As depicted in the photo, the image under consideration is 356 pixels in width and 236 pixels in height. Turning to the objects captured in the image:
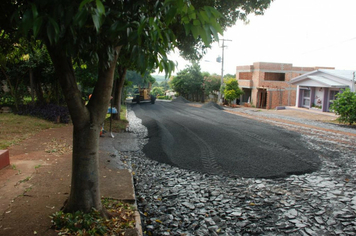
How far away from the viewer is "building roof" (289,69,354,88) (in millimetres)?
25562

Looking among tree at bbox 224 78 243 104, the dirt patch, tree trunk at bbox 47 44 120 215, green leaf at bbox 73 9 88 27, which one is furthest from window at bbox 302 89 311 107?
green leaf at bbox 73 9 88 27

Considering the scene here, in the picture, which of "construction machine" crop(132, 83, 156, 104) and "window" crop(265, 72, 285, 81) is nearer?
"construction machine" crop(132, 83, 156, 104)

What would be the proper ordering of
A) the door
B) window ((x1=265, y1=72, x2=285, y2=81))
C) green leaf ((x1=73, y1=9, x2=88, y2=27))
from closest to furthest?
green leaf ((x1=73, y1=9, x2=88, y2=27))
the door
window ((x1=265, y1=72, x2=285, y2=81))

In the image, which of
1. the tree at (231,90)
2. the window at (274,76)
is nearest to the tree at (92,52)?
the tree at (231,90)

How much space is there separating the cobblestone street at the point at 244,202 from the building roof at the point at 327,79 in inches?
768

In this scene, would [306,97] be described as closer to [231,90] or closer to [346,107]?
[231,90]

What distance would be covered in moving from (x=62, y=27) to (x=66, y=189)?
3.72 meters

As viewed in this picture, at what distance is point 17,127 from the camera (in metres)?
12.4

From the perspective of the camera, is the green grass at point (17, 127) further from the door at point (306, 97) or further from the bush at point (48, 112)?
the door at point (306, 97)

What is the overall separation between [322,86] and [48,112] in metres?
23.3

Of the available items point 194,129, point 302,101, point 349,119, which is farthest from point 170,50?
point 302,101

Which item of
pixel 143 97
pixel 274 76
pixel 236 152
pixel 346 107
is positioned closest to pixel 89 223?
pixel 236 152

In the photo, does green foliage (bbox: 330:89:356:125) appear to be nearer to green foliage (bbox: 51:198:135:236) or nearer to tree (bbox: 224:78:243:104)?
tree (bbox: 224:78:243:104)

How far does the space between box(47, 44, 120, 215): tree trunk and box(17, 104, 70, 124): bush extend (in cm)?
1134
